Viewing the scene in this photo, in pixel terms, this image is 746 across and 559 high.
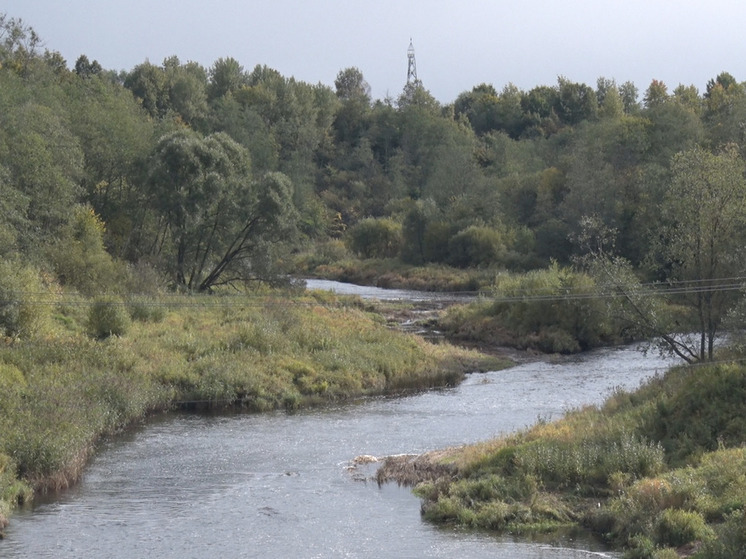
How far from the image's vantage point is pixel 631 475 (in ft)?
85.6

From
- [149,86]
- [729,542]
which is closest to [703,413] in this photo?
[729,542]

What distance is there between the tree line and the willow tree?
124mm

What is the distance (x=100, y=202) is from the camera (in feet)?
225

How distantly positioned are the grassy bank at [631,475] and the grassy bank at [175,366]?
37.2 feet

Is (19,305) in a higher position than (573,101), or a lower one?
lower

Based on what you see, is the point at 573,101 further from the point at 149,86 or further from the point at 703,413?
the point at 703,413

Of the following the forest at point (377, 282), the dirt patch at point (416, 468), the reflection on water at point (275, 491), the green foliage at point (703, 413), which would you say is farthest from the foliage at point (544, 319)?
the dirt patch at point (416, 468)

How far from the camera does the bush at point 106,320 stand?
43969 millimetres

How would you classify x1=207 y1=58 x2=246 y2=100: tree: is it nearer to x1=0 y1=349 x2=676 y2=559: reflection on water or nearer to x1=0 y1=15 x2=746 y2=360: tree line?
x1=0 y1=15 x2=746 y2=360: tree line

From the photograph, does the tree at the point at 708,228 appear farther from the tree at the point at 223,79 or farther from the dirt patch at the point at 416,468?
the tree at the point at 223,79

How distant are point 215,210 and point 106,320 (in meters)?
19.4

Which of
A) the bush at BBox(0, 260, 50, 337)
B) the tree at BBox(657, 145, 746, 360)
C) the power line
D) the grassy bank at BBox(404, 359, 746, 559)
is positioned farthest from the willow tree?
the grassy bank at BBox(404, 359, 746, 559)

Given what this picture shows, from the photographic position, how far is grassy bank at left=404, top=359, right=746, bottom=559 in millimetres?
22281

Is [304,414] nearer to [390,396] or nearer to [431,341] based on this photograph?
[390,396]
